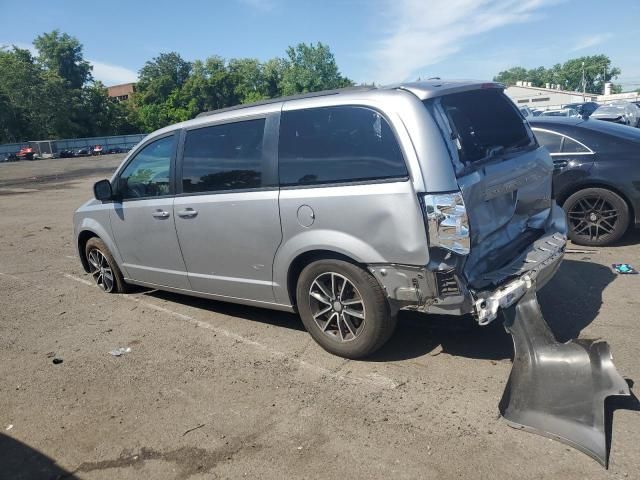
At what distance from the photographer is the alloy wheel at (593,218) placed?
6234 mm

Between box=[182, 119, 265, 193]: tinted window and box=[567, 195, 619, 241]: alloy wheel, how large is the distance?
437 cm

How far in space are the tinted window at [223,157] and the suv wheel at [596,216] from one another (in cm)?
429

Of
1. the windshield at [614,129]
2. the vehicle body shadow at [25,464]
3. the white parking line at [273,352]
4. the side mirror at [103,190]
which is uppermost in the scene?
the side mirror at [103,190]

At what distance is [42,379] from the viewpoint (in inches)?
162

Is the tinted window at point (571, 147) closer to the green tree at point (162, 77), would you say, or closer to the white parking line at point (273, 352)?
the white parking line at point (273, 352)

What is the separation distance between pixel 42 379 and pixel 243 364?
1.64 meters

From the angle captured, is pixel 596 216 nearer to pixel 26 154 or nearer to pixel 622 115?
pixel 622 115

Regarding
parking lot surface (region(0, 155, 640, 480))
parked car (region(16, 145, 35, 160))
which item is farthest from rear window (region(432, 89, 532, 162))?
parked car (region(16, 145, 35, 160))

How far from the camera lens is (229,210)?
4.27 m

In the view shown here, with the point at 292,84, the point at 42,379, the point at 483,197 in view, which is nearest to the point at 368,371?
the point at 483,197

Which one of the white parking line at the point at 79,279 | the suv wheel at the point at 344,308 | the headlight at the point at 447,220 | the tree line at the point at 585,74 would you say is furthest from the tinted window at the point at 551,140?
the tree line at the point at 585,74

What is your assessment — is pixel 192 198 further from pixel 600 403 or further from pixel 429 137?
pixel 600 403

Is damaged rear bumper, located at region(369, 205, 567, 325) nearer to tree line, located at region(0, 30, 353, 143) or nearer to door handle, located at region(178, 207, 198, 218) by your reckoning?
door handle, located at region(178, 207, 198, 218)

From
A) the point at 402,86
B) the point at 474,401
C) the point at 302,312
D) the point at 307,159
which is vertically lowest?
the point at 474,401
